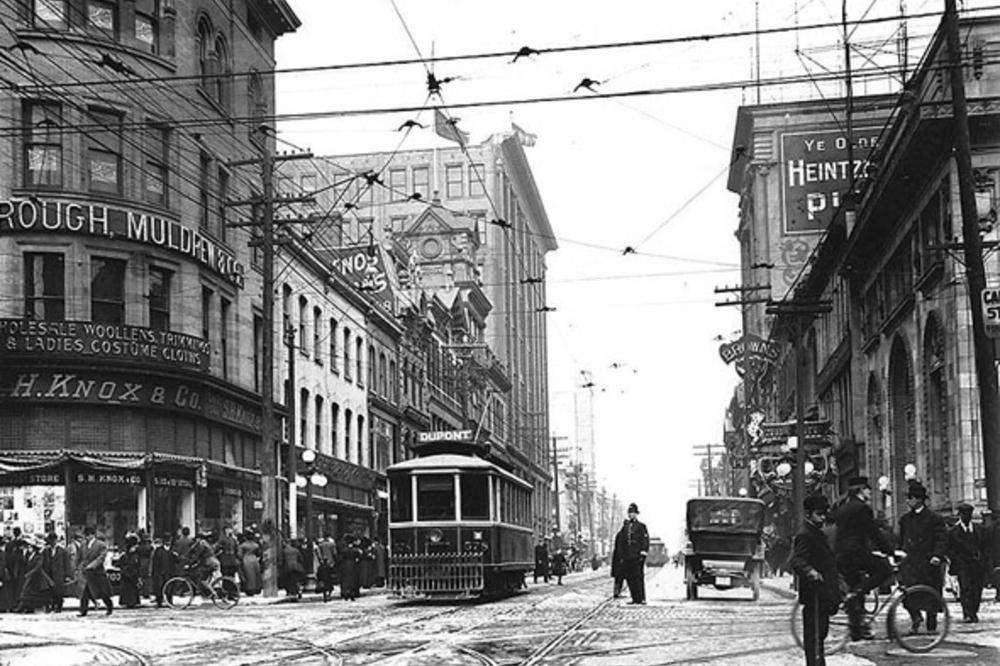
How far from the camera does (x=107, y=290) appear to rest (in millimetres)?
37375

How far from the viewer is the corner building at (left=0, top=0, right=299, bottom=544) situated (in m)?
35.2

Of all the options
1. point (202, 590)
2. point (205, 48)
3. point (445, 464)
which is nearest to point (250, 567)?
point (202, 590)

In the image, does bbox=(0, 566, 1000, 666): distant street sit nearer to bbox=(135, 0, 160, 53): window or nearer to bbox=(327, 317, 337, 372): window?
bbox=(135, 0, 160, 53): window

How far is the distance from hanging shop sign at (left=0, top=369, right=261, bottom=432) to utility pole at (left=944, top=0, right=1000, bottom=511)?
839 inches

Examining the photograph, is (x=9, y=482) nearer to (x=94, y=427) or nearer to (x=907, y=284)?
(x=94, y=427)

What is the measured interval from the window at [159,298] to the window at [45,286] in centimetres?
273

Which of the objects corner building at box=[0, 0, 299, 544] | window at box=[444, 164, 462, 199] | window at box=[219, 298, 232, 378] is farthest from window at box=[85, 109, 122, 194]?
window at box=[444, 164, 462, 199]

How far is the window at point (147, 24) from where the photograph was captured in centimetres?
3859

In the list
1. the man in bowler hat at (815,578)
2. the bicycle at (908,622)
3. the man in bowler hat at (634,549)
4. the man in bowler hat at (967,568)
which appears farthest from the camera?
the man in bowler hat at (634,549)

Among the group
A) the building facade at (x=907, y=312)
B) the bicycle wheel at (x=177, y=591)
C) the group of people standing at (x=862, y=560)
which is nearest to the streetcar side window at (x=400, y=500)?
the bicycle wheel at (x=177, y=591)

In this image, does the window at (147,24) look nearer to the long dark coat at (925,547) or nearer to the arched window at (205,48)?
the arched window at (205,48)

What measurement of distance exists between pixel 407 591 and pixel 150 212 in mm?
13617

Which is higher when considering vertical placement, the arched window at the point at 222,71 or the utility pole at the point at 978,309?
the arched window at the point at 222,71

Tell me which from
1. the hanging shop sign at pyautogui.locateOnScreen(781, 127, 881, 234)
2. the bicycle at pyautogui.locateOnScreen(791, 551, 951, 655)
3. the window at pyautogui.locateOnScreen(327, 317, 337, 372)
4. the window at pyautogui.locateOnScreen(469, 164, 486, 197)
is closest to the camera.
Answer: the bicycle at pyautogui.locateOnScreen(791, 551, 951, 655)
